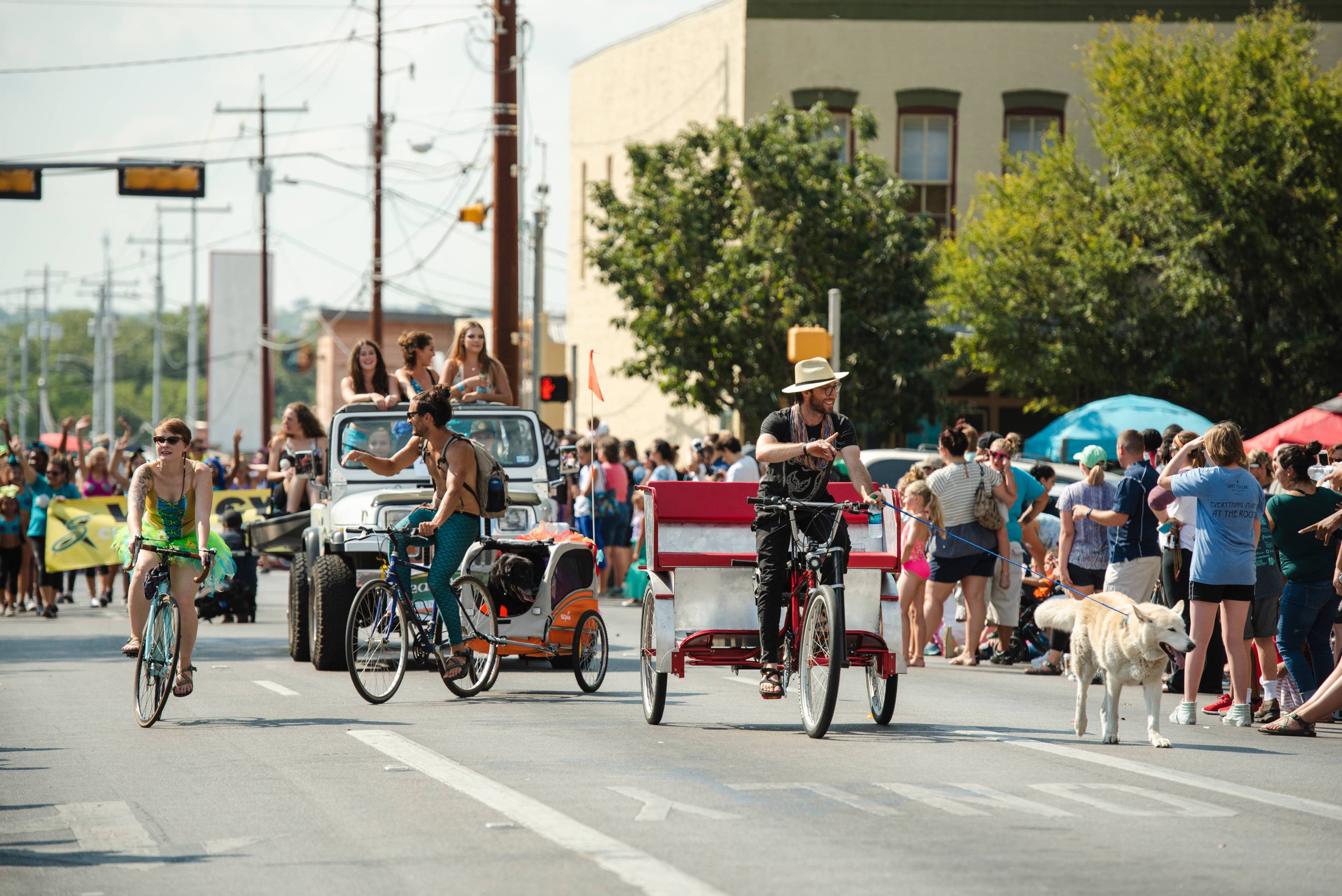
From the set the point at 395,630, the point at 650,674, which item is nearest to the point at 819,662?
the point at 650,674

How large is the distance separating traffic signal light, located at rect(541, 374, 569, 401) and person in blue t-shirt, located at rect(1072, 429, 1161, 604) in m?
11.2

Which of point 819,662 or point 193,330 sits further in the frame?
point 193,330

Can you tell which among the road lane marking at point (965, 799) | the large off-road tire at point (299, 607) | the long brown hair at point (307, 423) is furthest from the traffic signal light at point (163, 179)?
the road lane marking at point (965, 799)

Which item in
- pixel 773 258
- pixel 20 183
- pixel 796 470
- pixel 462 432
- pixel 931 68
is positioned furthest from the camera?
pixel 931 68

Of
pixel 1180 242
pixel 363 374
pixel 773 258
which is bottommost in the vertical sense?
pixel 363 374

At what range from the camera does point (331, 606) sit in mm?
13625

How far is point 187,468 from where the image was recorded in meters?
11.2

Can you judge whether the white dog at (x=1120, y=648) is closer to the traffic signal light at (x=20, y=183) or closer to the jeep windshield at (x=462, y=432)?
the jeep windshield at (x=462, y=432)

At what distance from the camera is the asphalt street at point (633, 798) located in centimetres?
652

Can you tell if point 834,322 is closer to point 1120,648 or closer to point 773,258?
point 773,258

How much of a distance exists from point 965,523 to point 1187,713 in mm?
3938

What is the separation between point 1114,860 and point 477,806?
2.80 metres

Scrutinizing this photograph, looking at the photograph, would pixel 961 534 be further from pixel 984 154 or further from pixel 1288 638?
pixel 984 154

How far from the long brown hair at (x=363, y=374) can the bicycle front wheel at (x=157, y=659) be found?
16.5ft
